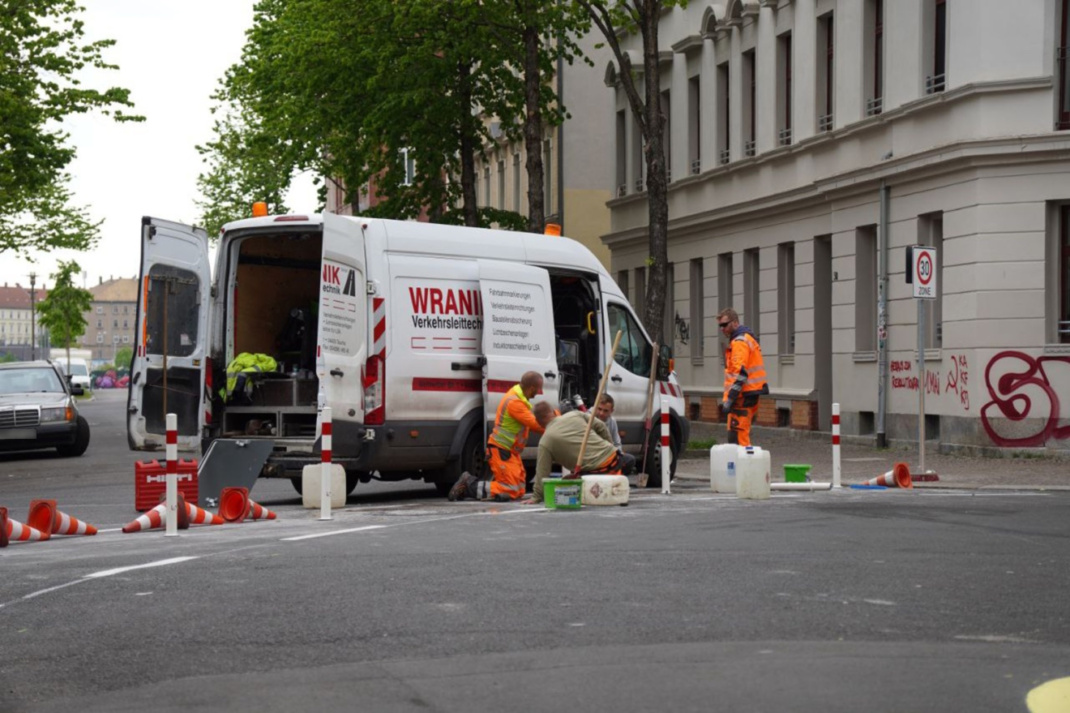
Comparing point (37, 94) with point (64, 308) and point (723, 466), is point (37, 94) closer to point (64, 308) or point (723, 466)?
point (723, 466)

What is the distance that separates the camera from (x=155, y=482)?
1614 cm

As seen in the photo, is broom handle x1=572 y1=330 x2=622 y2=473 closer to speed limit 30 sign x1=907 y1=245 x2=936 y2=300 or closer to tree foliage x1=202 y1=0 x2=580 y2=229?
speed limit 30 sign x1=907 y1=245 x2=936 y2=300

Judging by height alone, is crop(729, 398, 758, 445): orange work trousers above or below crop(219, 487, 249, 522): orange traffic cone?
above

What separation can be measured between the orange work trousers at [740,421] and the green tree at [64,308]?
69.0 m

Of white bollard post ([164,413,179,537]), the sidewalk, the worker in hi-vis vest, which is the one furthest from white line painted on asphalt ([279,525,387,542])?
the sidewalk

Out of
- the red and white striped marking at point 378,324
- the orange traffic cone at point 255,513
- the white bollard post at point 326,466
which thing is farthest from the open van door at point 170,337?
the white bollard post at point 326,466

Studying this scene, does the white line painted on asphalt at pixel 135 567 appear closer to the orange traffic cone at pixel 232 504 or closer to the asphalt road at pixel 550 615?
the asphalt road at pixel 550 615

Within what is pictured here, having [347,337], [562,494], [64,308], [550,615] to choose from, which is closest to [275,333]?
[347,337]

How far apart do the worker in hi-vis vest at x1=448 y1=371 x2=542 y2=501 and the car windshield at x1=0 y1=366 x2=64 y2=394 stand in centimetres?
1618

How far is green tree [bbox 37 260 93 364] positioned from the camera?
300ft

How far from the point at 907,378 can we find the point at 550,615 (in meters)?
19.8

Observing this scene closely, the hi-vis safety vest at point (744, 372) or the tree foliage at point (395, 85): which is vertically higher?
the tree foliage at point (395, 85)

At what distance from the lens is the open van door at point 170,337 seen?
1714cm

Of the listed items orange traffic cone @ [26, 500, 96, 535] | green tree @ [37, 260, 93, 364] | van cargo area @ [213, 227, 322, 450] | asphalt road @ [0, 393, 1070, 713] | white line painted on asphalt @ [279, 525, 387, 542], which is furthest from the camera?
green tree @ [37, 260, 93, 364]
